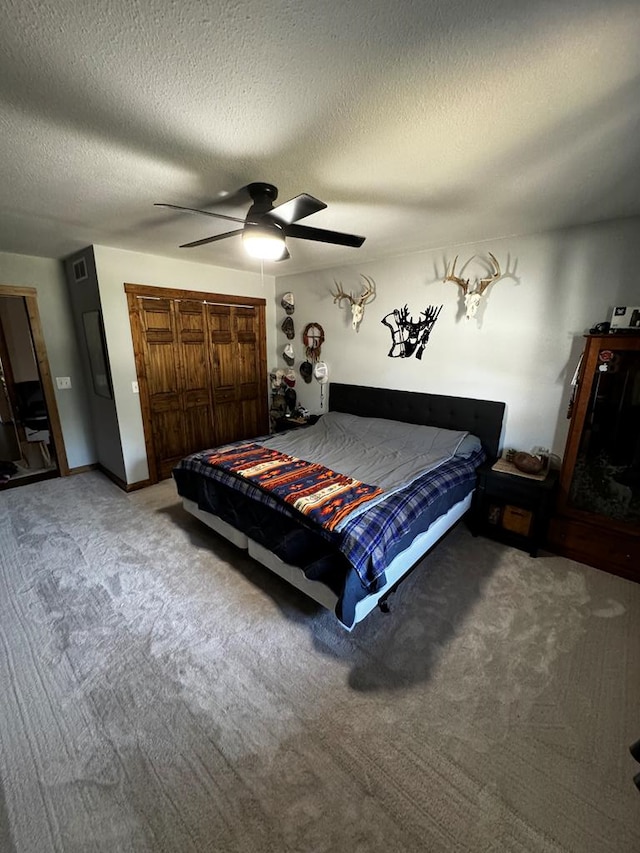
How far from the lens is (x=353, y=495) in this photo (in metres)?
2.15

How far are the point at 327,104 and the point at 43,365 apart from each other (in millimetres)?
4028

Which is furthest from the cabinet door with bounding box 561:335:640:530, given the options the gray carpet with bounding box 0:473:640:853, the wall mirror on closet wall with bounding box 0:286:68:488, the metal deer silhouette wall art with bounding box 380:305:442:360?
the wall mirror on closet wall with bounding box 0:286:68:488

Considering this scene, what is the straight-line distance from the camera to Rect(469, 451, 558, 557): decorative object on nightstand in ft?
8.36

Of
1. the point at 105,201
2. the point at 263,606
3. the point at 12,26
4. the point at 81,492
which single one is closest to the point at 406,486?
the point at 263,606

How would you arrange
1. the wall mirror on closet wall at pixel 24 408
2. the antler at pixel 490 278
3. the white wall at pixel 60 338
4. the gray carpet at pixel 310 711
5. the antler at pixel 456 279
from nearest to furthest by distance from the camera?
the gray carpet at pixel 310 711 → the antler at pixel 490 278 → the antler at pixel 456 279 → the white wall at pixel 60 338 → the wall mirror on closet wall at pixel 24 408

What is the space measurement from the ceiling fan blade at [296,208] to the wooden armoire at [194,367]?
2.38 m

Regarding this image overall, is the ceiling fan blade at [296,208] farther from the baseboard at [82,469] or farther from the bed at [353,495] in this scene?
the baseboard at [82,469]

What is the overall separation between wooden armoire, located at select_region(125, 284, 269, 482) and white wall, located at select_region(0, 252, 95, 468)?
3.54ft

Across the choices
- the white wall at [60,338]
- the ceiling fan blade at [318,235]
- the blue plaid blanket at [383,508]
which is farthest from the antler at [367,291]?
the white wall at [60,338]

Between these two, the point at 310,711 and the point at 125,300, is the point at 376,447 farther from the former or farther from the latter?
the point at 125,300

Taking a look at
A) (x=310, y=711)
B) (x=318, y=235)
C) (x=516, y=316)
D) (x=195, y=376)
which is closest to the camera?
(x=310, y=711)

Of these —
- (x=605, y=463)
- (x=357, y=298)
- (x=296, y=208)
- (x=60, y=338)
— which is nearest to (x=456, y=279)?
(x=357, y=298)

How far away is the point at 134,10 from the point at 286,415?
12.5 feet

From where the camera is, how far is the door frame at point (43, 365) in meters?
3.54
